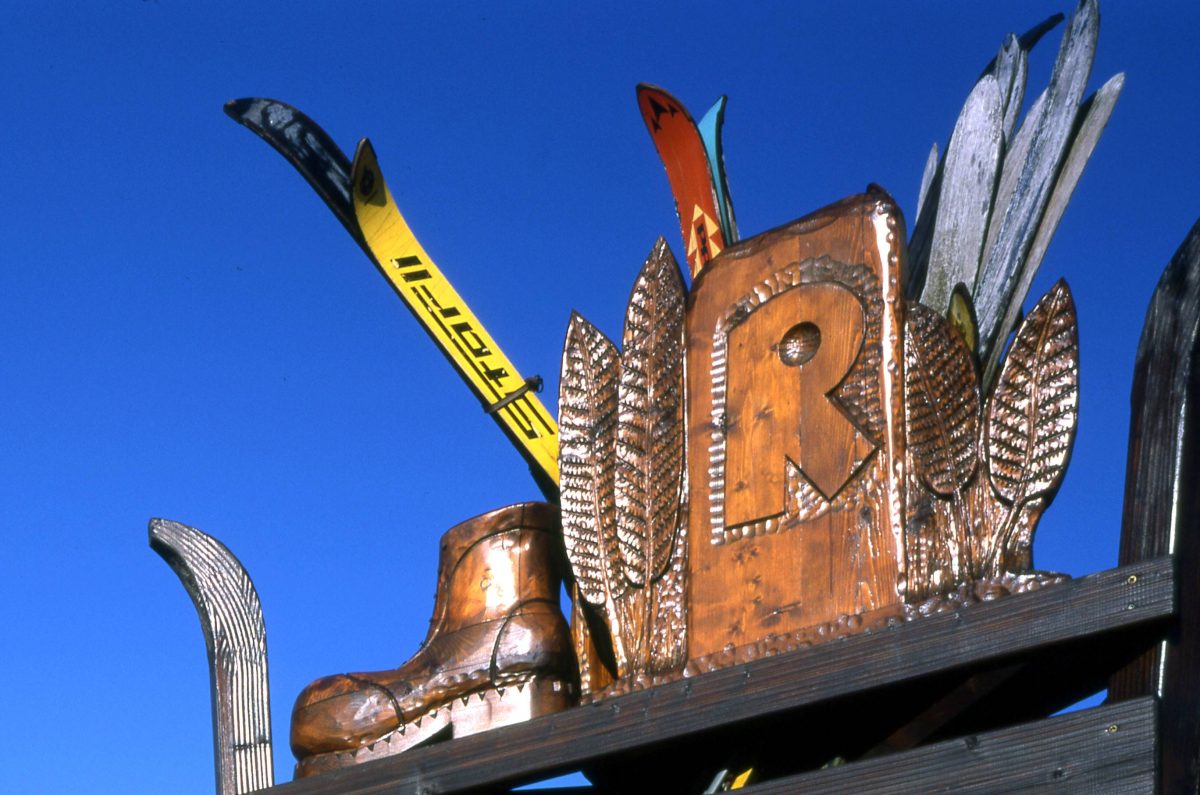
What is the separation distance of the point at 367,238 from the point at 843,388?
139 cm

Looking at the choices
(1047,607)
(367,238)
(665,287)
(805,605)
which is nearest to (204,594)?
(367,238)

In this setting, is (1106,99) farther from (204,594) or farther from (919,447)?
(204,594)

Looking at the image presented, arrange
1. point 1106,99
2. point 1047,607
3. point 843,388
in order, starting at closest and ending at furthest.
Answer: point 1047,607, point 843,388, point 1106,99

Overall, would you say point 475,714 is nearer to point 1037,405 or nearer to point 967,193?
point 1037,405

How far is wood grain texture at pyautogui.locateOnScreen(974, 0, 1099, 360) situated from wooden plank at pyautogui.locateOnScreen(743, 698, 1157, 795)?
967 mm

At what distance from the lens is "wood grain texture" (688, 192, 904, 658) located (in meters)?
3.16

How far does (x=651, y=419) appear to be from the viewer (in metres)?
3.53

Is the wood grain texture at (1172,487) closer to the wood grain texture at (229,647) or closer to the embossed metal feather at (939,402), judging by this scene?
the embossed metal feather at (939,402)

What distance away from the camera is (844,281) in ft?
10.9

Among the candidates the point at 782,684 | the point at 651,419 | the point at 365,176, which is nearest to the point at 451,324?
the point at 365,176

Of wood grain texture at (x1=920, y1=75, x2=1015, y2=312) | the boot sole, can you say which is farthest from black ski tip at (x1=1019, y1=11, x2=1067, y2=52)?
the boot sole

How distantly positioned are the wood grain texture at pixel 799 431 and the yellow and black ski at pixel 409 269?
62 cm

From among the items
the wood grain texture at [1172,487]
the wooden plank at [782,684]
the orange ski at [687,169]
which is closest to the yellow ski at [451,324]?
the orange ski at [687,169]

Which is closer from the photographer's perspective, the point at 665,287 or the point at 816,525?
the point at 816,525
